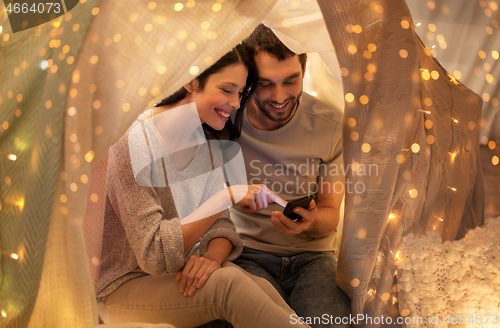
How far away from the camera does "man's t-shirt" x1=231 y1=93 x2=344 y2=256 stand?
1226mm

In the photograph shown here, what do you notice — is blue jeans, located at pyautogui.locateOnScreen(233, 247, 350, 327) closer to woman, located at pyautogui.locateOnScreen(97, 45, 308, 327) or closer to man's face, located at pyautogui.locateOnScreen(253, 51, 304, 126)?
woman, located at pyautogui.locateOnScreen(97, 45, 308, 327)

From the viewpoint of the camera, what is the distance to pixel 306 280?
1088 mm

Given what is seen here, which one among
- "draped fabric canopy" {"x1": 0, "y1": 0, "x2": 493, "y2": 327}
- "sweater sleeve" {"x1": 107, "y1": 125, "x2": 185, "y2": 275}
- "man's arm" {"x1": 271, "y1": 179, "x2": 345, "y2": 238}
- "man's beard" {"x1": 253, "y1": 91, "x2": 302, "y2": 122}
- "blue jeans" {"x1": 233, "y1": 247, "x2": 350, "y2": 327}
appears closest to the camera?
"draped fabric canopy" {"x1": 0, "y1": 0, "x2": 493, "y2": 327}

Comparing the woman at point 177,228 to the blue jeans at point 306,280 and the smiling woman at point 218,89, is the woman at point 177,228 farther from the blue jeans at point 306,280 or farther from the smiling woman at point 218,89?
the blue jeans at point 306,280

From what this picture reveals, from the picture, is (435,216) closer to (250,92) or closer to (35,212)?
(250,92)

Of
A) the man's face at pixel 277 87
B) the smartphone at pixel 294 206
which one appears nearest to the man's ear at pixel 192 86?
the man's face at pixel 277 87

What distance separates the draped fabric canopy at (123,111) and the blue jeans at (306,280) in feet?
0.38

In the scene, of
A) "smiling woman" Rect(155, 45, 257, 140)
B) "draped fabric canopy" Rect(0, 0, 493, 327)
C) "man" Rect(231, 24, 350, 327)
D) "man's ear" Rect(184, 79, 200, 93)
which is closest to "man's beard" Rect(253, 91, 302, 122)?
"man" Rect(231, 24, 350, 327)

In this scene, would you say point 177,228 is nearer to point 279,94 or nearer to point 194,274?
point 194,274

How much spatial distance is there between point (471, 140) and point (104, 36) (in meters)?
0.95

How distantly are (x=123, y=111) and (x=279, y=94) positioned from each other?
56 centimetres

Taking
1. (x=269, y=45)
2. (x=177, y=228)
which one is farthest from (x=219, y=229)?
(x=269, y=45)

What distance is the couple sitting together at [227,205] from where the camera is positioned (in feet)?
2.85

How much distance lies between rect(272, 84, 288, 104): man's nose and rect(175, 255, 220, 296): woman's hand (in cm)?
57
